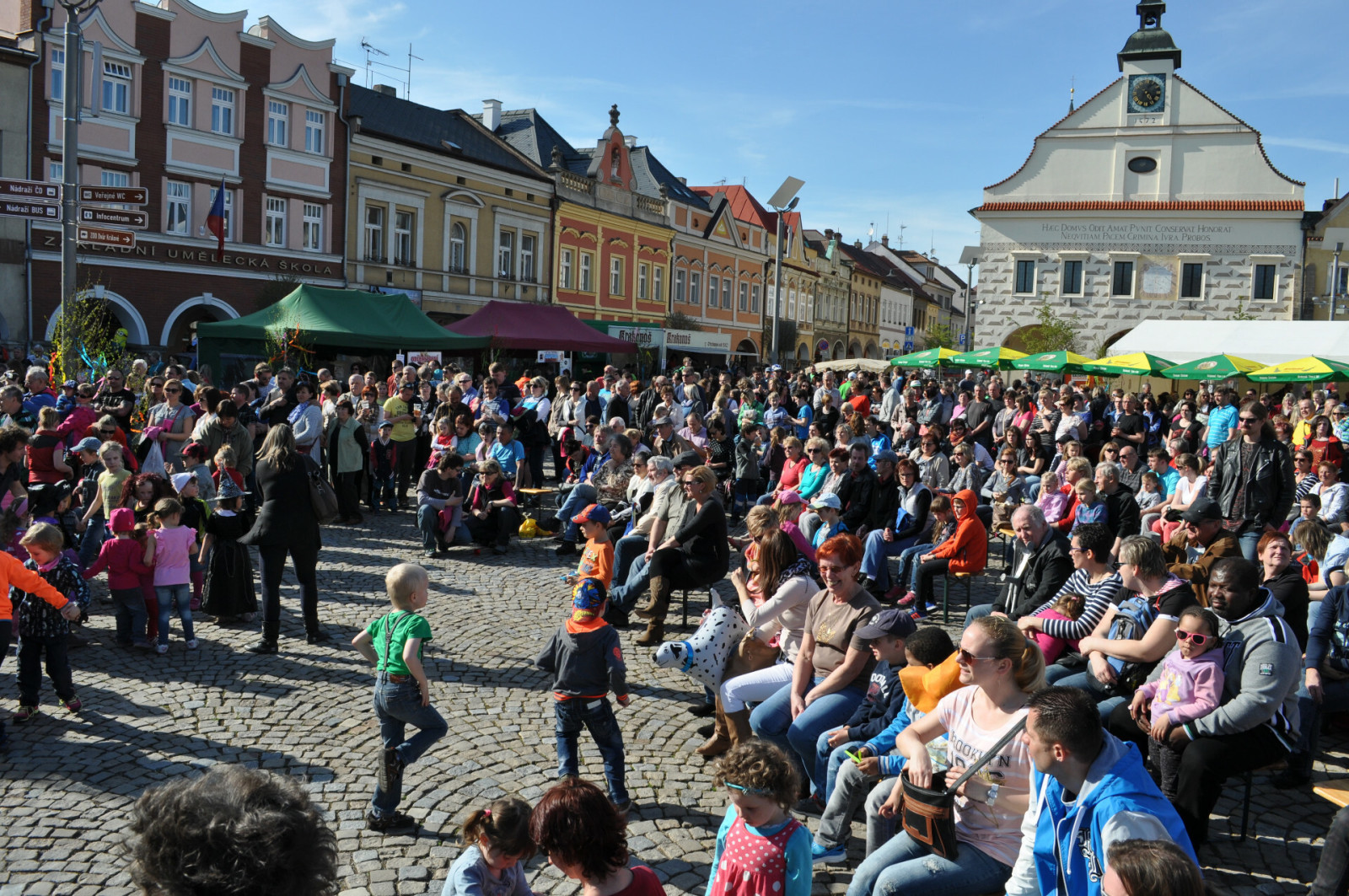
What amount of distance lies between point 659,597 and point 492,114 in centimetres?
3589

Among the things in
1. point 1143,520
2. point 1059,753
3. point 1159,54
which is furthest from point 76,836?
point 1159,54

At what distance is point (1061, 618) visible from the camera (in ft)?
18.7

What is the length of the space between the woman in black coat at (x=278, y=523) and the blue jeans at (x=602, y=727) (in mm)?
3339

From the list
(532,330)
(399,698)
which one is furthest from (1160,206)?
(399,698)

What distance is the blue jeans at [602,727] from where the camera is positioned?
4988mm

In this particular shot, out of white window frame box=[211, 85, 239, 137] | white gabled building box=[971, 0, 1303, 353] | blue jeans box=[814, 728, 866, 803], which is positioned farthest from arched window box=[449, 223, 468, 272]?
blue jeans box=[814, 728, 866, 803]

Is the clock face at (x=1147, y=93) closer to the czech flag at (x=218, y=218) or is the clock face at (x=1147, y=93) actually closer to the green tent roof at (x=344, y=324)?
the green tent roof at (x=344, y=324)

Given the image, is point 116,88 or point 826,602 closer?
point 826,602

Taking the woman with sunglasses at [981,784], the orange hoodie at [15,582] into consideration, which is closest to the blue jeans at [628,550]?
the orange hoodie at [15,582]

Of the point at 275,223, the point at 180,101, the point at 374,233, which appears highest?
the point at 180,101

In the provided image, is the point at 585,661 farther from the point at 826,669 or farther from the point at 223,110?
the point at 223,110

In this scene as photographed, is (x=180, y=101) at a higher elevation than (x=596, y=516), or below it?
higher

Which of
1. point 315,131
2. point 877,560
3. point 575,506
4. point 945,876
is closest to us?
point 945,876

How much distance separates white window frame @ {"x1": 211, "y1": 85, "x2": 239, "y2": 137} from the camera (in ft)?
87.1
